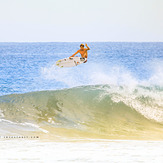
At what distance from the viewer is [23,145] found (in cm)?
722

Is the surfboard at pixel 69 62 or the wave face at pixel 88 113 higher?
the surfboard at pixel 69 62

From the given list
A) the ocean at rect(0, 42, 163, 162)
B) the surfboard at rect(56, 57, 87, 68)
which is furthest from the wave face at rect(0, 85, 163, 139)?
the surfboard at rect(56, 57, 87, 68)

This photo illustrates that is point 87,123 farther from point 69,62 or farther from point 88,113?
point 69,62

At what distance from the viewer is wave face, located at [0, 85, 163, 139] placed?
32.3 ft

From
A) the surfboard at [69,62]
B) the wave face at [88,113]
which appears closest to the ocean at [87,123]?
the wave face at [88,113]

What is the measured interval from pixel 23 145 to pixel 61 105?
226 inches

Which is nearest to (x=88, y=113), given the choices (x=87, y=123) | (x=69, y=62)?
(x=87, y=123)

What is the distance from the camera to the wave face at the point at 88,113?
388 inches

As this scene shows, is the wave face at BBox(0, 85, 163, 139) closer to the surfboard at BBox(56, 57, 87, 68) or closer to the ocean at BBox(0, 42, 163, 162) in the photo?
the ocean at BBox(0, 42, 163, 162)

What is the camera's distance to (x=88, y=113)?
40.0ft

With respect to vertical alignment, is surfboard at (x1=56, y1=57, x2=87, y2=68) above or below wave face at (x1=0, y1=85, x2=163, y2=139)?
above

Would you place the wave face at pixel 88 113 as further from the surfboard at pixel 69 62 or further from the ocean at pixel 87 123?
the surfboard at pixel 69 62

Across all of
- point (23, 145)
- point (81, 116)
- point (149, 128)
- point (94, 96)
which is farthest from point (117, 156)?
point (94, 96)

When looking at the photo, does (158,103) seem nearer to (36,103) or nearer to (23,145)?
(36,103)
